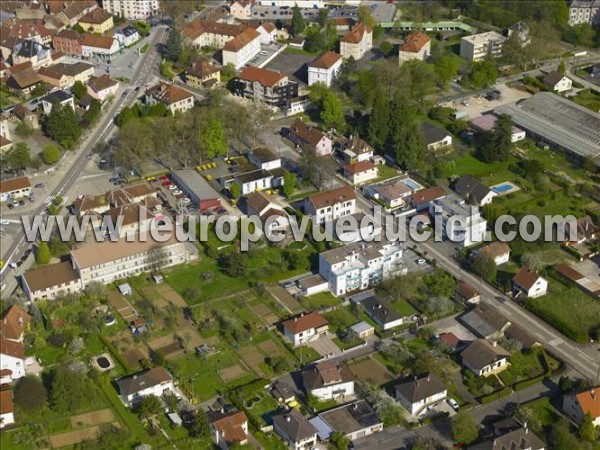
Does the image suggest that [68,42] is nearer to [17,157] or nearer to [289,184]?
[17,157]

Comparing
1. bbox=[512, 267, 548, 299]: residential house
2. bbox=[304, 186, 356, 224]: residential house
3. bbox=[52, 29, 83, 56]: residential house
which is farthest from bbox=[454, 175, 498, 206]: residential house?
bbox=[52, 29, 83, 56]: residential house

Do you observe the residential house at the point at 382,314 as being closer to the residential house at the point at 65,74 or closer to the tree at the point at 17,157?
the tree at the point at 17,157

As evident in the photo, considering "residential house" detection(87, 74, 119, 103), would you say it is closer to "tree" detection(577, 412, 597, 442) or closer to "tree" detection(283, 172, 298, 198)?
"tree" detection(283, 172, 298, 198)

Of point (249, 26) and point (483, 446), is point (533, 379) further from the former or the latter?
point (249, 26)

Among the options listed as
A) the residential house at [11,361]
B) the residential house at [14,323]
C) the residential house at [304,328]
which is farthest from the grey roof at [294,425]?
the residential house at [14,323]

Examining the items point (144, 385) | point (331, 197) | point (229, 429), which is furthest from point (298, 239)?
point (229, 429)

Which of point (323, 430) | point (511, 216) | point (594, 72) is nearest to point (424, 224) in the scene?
point (511, 216)
